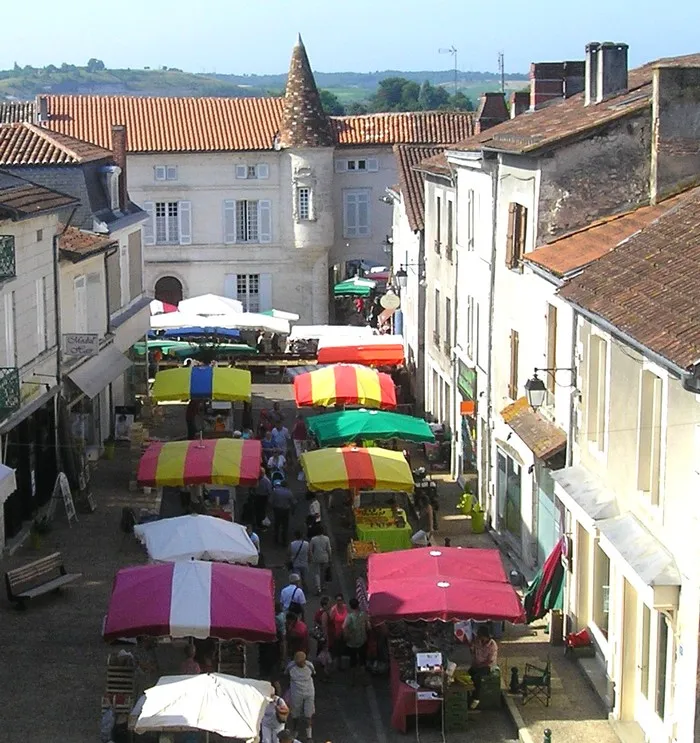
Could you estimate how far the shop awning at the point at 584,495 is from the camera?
16.7m

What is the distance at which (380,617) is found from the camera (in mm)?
16734

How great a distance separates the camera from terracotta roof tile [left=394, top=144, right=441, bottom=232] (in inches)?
1522

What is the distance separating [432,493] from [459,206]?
22.4 feet

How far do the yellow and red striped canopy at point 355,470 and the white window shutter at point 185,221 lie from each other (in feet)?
102

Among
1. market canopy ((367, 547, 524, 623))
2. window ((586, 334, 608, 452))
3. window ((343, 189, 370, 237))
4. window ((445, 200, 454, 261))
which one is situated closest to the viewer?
market canopy ((367, 547, 524, 623))

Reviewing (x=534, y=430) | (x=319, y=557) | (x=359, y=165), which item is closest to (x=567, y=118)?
(x=534, y=430)

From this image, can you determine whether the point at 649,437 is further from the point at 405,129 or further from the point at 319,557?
the point at 405,129

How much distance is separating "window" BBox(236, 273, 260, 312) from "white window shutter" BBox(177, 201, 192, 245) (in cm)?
257

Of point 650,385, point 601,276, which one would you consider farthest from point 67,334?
point 650,385

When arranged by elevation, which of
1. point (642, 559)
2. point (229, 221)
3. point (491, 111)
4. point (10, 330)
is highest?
point (491, 111)

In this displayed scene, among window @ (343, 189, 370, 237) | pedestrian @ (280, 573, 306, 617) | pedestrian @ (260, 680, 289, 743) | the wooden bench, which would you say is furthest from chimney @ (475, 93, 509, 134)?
pedestrian @ (260, 680, 289, 743)

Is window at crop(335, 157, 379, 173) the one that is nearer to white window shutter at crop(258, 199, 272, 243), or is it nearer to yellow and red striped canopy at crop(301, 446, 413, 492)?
white window shutter at crop(258, 199, 272, 243)

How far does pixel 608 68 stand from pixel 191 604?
13.1m

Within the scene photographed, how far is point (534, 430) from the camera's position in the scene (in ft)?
70.1
